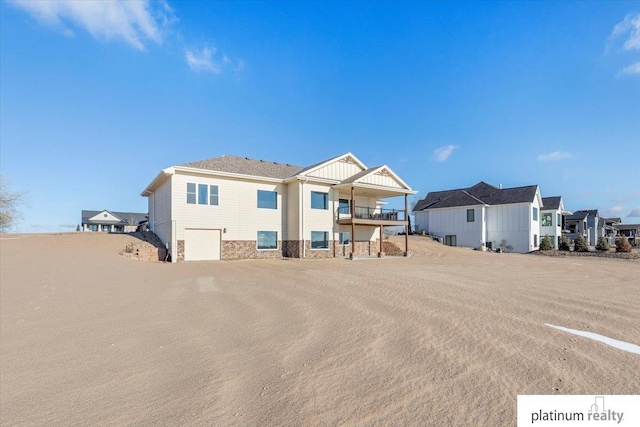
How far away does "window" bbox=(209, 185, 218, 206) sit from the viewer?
795 inches

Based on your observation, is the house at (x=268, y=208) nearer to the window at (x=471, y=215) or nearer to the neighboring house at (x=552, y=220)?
the window at (x=471, y=215)

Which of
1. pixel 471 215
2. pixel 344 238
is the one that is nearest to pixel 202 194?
pixel 344 238

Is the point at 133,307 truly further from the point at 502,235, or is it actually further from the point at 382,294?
the point at 502,235

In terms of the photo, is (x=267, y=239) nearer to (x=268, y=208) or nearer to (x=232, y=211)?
(x=268, y=208)

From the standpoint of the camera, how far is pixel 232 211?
20891 millimetres

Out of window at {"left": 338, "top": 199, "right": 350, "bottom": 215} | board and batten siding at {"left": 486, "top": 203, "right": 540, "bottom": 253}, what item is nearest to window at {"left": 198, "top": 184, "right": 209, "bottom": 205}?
window at {"left": 338, "top": 199, "right": 350, "bottom": 215}

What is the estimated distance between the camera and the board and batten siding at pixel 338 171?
921 inches

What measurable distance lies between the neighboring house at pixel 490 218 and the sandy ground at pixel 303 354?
83.0 feet

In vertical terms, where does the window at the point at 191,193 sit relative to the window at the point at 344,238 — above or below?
above

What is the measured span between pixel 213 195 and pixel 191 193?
1305 mm

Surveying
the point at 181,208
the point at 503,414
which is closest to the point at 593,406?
the point at 503,414

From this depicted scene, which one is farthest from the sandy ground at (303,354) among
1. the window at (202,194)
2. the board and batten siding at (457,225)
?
the board and batten siding at (457,225)

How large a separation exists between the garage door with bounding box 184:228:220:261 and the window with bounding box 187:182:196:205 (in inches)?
65.6

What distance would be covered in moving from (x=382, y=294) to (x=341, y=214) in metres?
15.9
